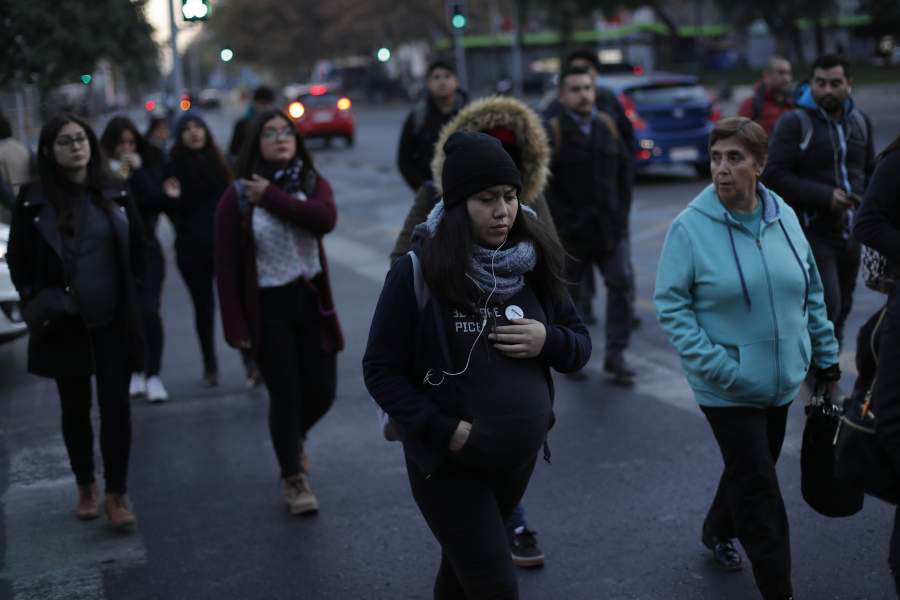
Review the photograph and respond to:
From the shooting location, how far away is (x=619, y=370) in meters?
8.07

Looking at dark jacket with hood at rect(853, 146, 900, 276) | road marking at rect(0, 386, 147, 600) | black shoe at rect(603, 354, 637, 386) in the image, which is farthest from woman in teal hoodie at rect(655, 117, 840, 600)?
black shoe at rect(603, 354, 637, 386)

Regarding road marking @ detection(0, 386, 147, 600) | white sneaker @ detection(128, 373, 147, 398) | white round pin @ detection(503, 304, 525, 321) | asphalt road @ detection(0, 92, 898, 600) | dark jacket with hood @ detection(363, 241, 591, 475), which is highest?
white round pin @ detection(503, 304, 525, 321)

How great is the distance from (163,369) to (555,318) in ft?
20.1

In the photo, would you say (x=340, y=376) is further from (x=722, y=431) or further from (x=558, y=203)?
(x=722, y=431)

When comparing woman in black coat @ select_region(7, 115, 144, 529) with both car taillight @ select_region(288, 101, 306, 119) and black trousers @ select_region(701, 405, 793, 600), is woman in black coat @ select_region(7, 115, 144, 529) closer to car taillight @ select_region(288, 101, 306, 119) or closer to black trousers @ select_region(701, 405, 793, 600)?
black trousers @ select_region(701, 405, 793, 600)

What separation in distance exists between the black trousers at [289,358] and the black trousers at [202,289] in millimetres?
2865

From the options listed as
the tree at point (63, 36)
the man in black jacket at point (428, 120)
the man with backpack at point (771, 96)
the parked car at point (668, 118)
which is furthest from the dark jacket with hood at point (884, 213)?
the parked car at point (668, 118)

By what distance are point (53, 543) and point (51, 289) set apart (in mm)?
1105

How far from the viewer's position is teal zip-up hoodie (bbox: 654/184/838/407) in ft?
13.8

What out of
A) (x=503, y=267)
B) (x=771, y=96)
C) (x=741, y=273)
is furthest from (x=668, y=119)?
(x=503, y=267)

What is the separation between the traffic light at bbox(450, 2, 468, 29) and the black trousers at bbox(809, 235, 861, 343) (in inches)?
628

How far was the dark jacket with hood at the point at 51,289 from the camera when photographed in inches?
220

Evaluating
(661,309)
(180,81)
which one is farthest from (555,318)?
(180,81)

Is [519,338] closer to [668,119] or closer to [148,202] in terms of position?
[148,202]
